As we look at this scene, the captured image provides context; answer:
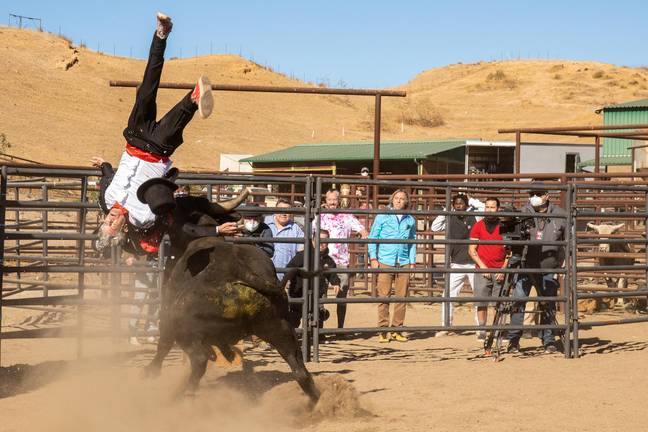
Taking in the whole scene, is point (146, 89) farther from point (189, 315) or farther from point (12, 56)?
point (12, 56)

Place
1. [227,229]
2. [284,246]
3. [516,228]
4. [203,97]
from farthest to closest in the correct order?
[284,246]
[516,228]
[227,229]
[203,97]

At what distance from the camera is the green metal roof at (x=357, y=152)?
33.4 metres

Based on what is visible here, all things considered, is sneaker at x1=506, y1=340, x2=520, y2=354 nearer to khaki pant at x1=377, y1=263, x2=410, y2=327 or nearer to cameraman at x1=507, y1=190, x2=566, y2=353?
cameraman at x1=507, y1=190, x2=566, y2=353

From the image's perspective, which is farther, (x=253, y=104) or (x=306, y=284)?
(x=253, y=104)

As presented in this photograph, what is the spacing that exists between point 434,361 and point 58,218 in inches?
576

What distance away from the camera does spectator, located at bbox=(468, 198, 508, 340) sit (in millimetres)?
9820

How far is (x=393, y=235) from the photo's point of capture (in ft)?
33.9

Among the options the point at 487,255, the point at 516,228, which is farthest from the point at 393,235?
the point at 516,228

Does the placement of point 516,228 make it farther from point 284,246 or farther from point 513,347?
point 284,246

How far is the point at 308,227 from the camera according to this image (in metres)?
8.59

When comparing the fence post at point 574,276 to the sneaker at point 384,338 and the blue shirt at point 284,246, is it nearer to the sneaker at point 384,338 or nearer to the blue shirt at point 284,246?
the sneaker at point 384,338

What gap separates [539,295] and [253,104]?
53.3 m

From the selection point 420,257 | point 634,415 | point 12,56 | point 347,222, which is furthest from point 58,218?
point 12,56

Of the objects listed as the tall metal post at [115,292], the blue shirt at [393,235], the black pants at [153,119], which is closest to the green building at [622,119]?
the blue shirt at [393,235]
